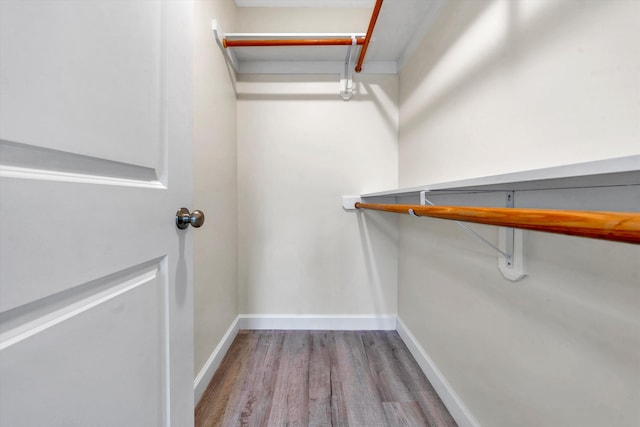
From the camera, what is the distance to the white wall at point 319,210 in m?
1.72

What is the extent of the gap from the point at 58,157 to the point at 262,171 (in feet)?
4.64

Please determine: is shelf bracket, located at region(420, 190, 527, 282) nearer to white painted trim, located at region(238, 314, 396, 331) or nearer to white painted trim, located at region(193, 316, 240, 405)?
white painted trim, located at region(238, 314, 396, 331)

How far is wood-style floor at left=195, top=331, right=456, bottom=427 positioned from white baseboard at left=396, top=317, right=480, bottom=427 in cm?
3

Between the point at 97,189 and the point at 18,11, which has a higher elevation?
the point at 18,11

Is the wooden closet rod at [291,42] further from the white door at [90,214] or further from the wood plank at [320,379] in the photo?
the wood plank at [320,379]

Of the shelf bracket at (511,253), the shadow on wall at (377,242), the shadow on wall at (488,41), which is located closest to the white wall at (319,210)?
the shadow on wall at (377,242)

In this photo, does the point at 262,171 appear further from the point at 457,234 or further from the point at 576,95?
the point at 576,95

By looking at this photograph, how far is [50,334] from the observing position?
32 cm

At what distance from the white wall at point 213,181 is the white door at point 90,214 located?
0.60 m

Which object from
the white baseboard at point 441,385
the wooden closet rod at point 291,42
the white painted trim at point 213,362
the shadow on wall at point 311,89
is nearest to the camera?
the white baseboard at point 441,385

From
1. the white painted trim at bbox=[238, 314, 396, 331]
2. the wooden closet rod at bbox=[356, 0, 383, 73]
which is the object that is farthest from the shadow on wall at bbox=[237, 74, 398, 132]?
the white painted trim at bbox=[238, 314, 396, 331]

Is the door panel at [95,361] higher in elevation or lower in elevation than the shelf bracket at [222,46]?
lower

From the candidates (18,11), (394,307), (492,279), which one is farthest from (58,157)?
(394,307)

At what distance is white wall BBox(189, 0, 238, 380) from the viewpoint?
1159 mm
